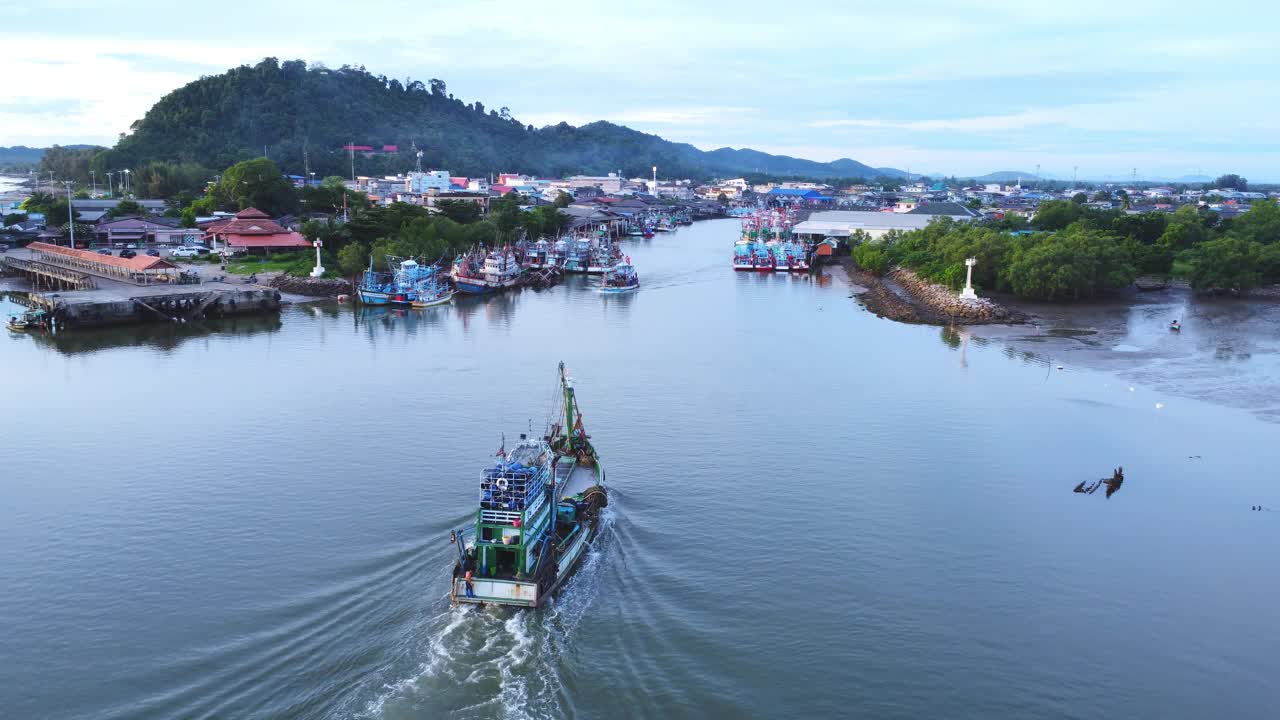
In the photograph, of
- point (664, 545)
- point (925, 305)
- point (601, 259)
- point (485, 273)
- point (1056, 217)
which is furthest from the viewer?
point (1056, 217)

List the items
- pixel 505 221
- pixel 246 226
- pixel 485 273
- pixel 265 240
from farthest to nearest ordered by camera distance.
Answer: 1. pixel 505 221
2. pixel 246 226
3. pixel 265 240
4. pixel 485 273

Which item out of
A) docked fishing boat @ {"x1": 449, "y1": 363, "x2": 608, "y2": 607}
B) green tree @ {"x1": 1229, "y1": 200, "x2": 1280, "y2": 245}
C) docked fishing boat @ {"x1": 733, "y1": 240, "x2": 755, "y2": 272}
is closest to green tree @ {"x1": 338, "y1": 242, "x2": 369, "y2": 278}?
docked fishing boat @ {"x1": 733, "y1": 240, "x2": 755, "y2": 272}

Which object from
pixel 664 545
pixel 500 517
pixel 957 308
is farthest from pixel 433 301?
pixel 500 517

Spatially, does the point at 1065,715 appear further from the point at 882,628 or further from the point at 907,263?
the point at 907,263

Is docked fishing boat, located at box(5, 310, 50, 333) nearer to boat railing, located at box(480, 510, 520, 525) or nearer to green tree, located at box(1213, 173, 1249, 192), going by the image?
boat railing, located at box(480, 510, 520, 525)

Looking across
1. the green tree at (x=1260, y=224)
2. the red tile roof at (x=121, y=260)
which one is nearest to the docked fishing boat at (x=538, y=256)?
the red tile roof at (x=121, y=260)

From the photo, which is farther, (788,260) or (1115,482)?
(788,260)

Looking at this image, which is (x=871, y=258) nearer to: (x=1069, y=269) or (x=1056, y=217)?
(x=1069, y=269)
